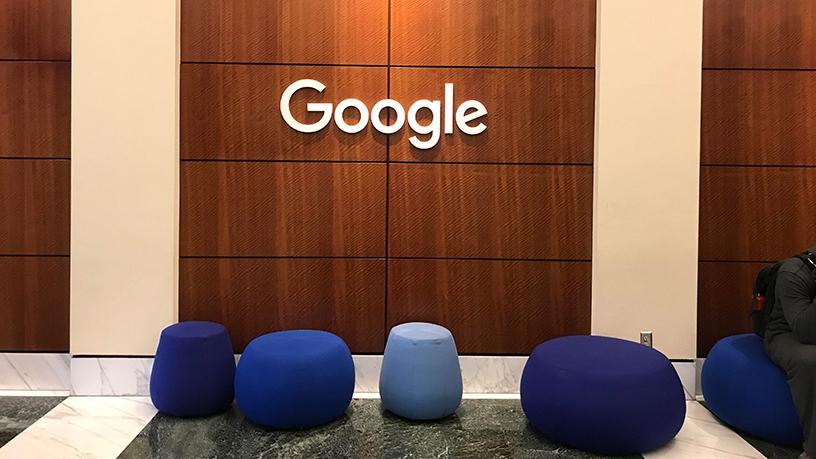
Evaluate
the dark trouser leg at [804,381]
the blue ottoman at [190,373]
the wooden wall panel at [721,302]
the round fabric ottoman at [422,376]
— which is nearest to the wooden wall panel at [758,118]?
the wooden wall panel at [721,302]

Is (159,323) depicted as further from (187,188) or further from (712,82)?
(712,82)

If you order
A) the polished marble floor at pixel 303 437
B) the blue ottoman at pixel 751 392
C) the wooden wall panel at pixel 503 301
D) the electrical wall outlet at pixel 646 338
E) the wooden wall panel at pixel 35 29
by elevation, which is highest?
the wooden wall panel at pixel 35 29

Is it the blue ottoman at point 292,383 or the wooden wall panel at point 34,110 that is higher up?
the wooden wall panel at point 34,110

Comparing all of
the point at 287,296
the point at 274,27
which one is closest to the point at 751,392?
the point at 287,296

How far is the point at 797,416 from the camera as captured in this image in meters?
3.27

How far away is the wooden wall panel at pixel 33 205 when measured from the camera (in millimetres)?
4180

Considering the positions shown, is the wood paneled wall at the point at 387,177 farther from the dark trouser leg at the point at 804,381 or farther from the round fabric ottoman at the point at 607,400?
the dark trouser leg at the point at 804,381

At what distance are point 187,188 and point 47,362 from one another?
155 centimetres

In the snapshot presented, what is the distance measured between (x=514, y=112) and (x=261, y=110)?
1733 mm

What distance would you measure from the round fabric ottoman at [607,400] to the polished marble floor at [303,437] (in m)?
0.13

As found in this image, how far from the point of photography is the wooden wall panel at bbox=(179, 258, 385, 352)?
13.7 feet

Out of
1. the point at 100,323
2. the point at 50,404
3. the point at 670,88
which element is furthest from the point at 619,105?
the point at 50,404

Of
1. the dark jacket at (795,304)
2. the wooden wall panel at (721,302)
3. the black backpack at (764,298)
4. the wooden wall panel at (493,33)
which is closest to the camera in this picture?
the dark jacket at (795,304)

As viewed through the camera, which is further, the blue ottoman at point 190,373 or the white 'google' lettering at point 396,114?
the white 'google' lettering at point 396,114
